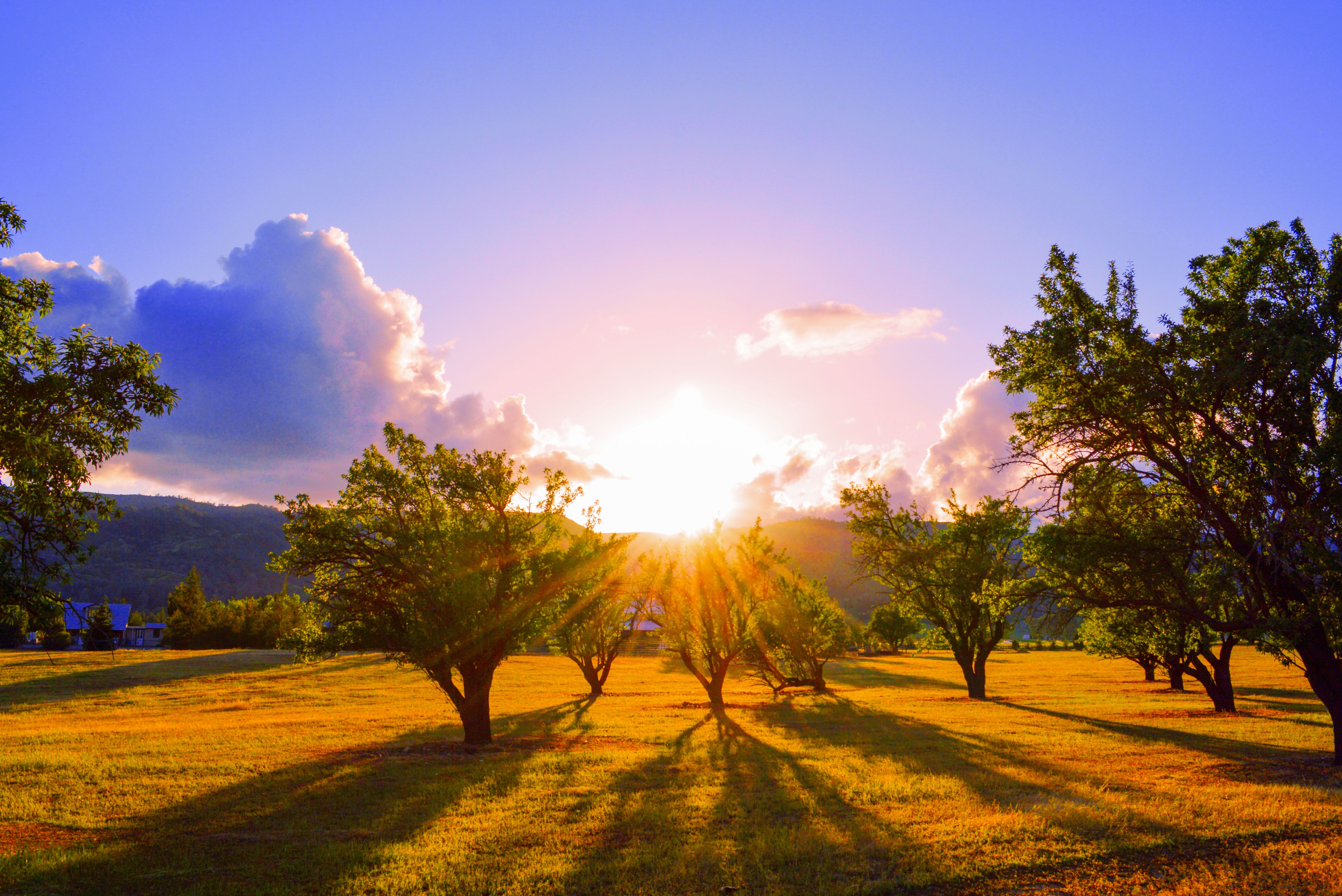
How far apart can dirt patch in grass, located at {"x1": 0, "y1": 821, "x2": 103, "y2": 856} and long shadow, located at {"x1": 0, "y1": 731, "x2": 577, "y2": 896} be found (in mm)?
576

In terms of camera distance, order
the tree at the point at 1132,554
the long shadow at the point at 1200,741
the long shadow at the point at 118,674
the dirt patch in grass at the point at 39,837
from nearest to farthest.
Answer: the dirt patch in grass at the point at 39,837, the tree at the point at 1132,554, the long shadow at the point at 1200,741, the long shadow at the point at 118,674

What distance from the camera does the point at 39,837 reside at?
13.6m

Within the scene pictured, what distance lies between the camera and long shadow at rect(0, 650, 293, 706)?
4700 cm

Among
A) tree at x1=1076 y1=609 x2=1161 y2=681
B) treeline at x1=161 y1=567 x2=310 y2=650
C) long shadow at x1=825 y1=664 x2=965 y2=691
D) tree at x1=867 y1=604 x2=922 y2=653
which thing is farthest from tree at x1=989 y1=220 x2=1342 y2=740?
treeline at x1=161 y1=567 x2=310 y2=650

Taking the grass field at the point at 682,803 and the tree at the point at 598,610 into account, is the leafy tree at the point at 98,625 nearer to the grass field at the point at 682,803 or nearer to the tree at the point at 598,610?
the grass field at the point at 682,803

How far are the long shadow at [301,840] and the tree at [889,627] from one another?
269ft

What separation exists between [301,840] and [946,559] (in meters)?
35.4

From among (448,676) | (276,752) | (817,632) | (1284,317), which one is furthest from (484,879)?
(817,632)

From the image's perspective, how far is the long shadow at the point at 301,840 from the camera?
10.6 m

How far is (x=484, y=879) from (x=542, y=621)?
51.5 ft

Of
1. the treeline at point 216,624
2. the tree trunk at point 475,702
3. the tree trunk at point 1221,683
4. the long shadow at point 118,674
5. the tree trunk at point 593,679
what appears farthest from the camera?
the treeline at point 216,624

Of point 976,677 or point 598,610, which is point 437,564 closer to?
point 598,610

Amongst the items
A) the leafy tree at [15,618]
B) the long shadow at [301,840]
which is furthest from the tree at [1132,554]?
the leafy tree at [15,618]

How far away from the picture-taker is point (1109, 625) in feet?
105
